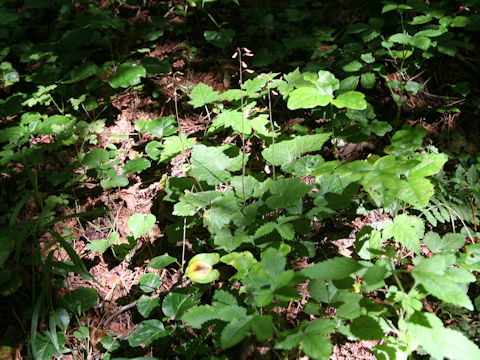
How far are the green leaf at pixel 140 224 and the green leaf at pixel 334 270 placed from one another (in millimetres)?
1055

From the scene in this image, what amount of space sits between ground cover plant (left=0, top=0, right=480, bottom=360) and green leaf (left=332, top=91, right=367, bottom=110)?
0.04 ft

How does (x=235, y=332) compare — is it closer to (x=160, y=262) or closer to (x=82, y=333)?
(x=160, y=262)

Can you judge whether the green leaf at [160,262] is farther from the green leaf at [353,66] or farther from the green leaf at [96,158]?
the green leaf at [353,66]

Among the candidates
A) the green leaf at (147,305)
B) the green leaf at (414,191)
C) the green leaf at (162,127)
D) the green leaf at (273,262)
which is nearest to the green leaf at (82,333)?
the green leaf at (147,305)

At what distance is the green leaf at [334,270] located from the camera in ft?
4.09

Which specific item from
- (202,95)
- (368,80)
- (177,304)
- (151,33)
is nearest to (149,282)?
(177,304)

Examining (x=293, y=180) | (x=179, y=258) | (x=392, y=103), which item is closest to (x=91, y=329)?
(x=179, y=258)

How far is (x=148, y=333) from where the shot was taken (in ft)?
5.45

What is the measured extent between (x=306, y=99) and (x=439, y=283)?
1.24 metres

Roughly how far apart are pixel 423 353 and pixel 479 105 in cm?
206

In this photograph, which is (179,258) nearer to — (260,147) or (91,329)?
(91,329)

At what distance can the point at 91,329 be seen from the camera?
1.90 m

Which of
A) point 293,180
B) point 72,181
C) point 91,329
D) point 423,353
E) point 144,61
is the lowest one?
point 91,329

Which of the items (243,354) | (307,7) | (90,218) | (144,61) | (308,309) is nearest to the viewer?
(308,309)
